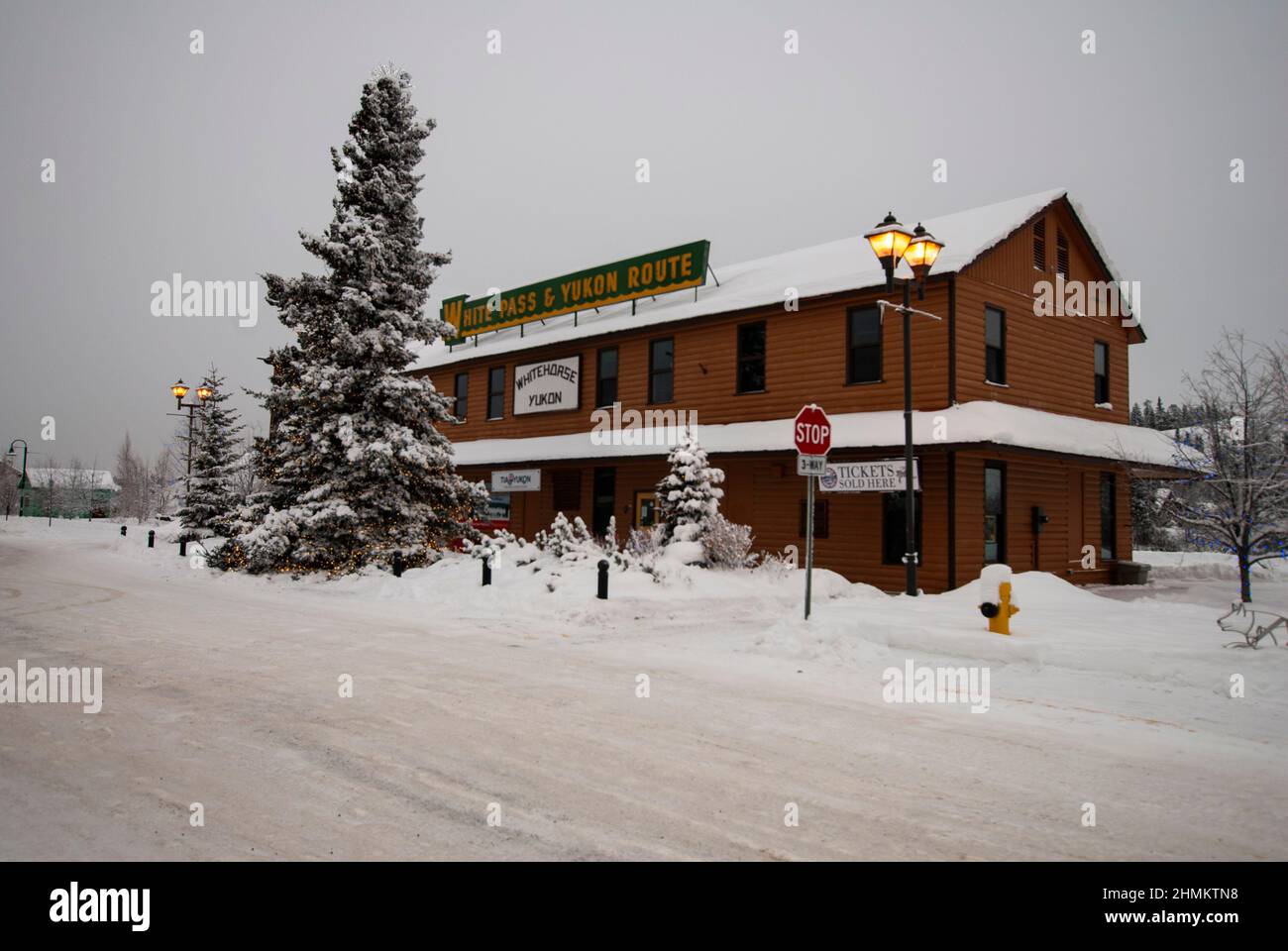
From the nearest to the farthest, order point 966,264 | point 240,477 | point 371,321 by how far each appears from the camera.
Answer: point 966,264 < point 371,321 < point 240,477

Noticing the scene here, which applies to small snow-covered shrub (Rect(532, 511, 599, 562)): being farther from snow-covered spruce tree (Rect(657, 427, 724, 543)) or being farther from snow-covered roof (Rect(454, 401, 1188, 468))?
snow-covered roof (Rect(454, 401, 1188, 468))

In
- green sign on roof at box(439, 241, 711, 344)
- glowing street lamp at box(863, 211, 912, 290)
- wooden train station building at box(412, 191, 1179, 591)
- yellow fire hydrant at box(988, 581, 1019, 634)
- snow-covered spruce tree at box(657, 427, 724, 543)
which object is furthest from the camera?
green sign on roof at box(439, 241, 711, 344)

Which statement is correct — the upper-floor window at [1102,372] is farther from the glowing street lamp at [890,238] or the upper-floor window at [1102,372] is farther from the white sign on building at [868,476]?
the glowing street lamp at [890,238]

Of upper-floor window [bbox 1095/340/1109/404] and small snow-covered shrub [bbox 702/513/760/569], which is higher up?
upper-floor window [bbox 1095/340/1109/404]

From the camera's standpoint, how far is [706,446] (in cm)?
2016

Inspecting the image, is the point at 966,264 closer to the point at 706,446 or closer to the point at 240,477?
the point at 706,446

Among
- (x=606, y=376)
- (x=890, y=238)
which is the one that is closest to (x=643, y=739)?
(x=890, y=238)

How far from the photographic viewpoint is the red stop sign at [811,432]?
11.3 metres

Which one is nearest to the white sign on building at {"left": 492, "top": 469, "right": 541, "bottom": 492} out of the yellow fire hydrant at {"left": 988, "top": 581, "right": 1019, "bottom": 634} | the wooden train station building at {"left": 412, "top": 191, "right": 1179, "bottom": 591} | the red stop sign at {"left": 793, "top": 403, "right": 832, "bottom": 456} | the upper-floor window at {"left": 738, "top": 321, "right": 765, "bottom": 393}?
the wooden train station building at {"left": 412, "top": 191, "right": 1179, "bottom": 591}

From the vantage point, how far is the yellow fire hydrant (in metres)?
10.4

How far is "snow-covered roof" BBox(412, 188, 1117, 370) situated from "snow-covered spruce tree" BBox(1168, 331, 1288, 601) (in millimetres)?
5536

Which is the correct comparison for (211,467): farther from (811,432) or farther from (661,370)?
(811,432)
